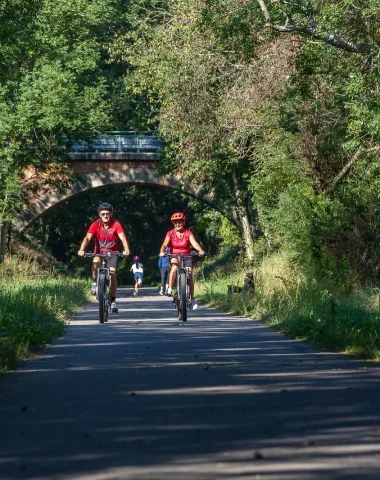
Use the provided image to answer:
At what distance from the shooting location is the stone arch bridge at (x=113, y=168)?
6216 cm

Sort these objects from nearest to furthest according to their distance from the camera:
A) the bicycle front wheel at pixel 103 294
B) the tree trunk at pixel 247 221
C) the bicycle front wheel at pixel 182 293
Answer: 1. the bicycle front wheel at pixel 103 294
2. the bicycle front wheel at pixel 182 293
3. the tree trunk at pixel 247 221

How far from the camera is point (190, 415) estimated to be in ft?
28.5

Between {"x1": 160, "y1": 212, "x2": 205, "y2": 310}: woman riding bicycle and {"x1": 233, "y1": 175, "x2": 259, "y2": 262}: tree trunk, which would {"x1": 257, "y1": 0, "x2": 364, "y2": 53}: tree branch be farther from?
{"x1": 233, "y1": 175, "x2": 259, "y2": 262}: tree trunk

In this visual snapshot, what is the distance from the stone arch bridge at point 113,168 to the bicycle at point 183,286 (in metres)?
40.7

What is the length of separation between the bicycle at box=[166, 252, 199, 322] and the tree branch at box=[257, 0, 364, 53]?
372 cm

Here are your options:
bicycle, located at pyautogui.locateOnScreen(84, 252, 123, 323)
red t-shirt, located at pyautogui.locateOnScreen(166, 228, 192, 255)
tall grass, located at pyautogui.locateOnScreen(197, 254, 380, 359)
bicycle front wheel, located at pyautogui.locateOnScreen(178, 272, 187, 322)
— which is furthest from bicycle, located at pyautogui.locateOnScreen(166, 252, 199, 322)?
tall grass, located at pyautogui.locateOnScreen(197, 254, 380, 359)

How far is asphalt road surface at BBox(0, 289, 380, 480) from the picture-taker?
6.79 metres

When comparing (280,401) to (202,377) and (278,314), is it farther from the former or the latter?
(278,314)

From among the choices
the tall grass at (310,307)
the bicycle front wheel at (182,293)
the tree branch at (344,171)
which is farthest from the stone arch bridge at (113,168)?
the bicycle front wheel at (182,293)

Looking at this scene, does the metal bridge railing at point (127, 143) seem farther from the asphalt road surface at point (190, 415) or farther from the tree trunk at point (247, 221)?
the asphalt road surface at point (190, 415)

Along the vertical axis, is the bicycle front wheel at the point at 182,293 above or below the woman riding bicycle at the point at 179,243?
below

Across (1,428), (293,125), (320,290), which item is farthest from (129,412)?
(293,125)

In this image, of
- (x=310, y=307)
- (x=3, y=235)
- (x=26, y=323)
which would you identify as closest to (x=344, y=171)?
(x=310, y=307)

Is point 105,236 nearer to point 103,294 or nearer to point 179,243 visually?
point 103,294
